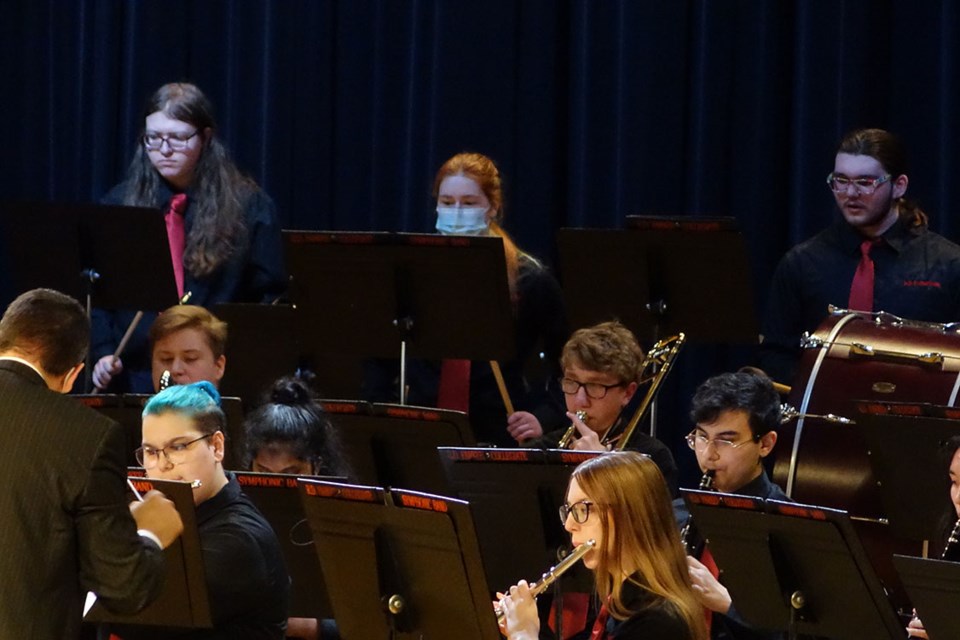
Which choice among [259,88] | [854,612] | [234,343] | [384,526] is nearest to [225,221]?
[234,343]

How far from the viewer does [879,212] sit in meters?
5.76

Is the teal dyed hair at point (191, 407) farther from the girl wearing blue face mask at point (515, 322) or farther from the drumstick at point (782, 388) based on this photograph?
the drumstick at point (782, 388)

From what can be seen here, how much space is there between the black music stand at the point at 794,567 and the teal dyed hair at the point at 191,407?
113 cm

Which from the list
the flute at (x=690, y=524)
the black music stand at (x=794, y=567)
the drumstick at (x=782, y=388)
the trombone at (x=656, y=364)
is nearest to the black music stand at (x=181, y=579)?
the black music stand at (x=794, y=567)

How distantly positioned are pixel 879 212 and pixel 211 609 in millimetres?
2769

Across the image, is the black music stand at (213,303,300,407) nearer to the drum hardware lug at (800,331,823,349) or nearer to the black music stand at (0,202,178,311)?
the black music stand at (0,202,178,311)

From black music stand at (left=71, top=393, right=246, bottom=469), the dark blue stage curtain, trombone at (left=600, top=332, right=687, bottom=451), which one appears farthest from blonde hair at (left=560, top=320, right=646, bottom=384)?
the dark blue stage curtain

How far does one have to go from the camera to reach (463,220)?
5863 millimetres

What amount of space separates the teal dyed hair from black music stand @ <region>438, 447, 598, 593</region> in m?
0.55

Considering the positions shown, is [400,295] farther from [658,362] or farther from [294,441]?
[658,362]

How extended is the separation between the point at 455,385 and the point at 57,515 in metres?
2.47

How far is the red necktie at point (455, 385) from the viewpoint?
19.4 feet

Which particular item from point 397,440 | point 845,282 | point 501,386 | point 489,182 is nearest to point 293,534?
point 397,440

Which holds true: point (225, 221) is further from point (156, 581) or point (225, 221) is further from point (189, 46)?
point (156, 581)
